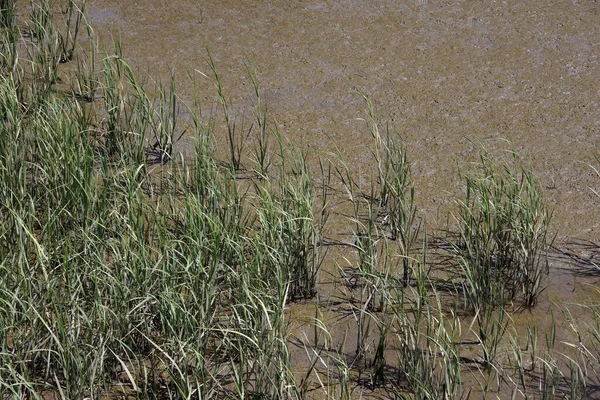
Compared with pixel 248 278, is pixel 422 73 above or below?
above

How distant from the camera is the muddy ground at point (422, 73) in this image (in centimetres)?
412

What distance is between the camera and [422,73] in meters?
4.79

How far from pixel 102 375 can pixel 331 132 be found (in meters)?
1.89

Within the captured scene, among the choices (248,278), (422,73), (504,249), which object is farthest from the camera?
(422,73)

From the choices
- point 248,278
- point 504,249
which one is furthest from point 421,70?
point 248,278

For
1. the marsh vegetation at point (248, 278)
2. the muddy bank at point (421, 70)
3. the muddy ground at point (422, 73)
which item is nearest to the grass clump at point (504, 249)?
the marsh vegetation at point (248, 278)

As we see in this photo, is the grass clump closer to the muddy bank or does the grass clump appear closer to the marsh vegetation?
the marsh vegetation

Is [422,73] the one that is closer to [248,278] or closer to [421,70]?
[421,70]

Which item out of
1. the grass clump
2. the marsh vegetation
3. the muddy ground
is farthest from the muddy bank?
the grass clump

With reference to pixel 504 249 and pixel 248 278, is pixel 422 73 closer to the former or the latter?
pixel 504 249

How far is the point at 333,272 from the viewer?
11.5 ft

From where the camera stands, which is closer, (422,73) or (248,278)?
(248,278)

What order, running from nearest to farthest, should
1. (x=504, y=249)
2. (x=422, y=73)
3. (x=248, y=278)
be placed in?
(x=248, y=278)
(x=504, y=249)
(x=422, y=73)

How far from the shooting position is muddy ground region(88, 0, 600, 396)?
412 cm
